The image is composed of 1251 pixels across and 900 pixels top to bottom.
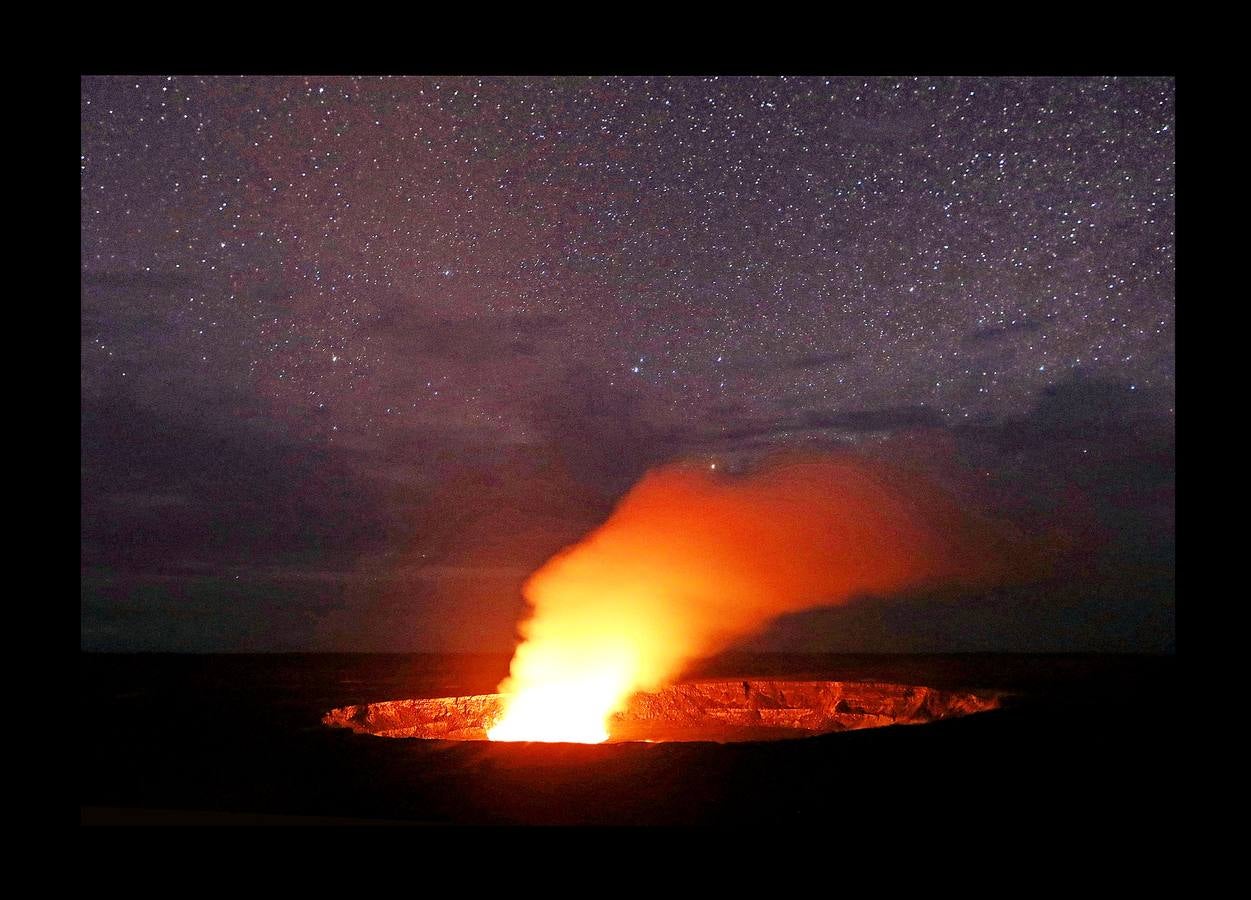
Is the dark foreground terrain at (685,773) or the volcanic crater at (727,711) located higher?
the volcanic crater at (727,711)

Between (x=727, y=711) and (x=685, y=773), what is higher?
(x=727, y=711)

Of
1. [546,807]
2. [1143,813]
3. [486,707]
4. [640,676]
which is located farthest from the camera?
[640,676]

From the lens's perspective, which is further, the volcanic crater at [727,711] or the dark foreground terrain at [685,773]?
the volcanic crater at [727,711]

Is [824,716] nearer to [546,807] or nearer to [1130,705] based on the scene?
[1130,705]

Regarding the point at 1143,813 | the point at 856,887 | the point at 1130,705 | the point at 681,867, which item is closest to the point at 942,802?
the point at 1143,813

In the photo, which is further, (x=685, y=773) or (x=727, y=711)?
(x=727, y=711)
